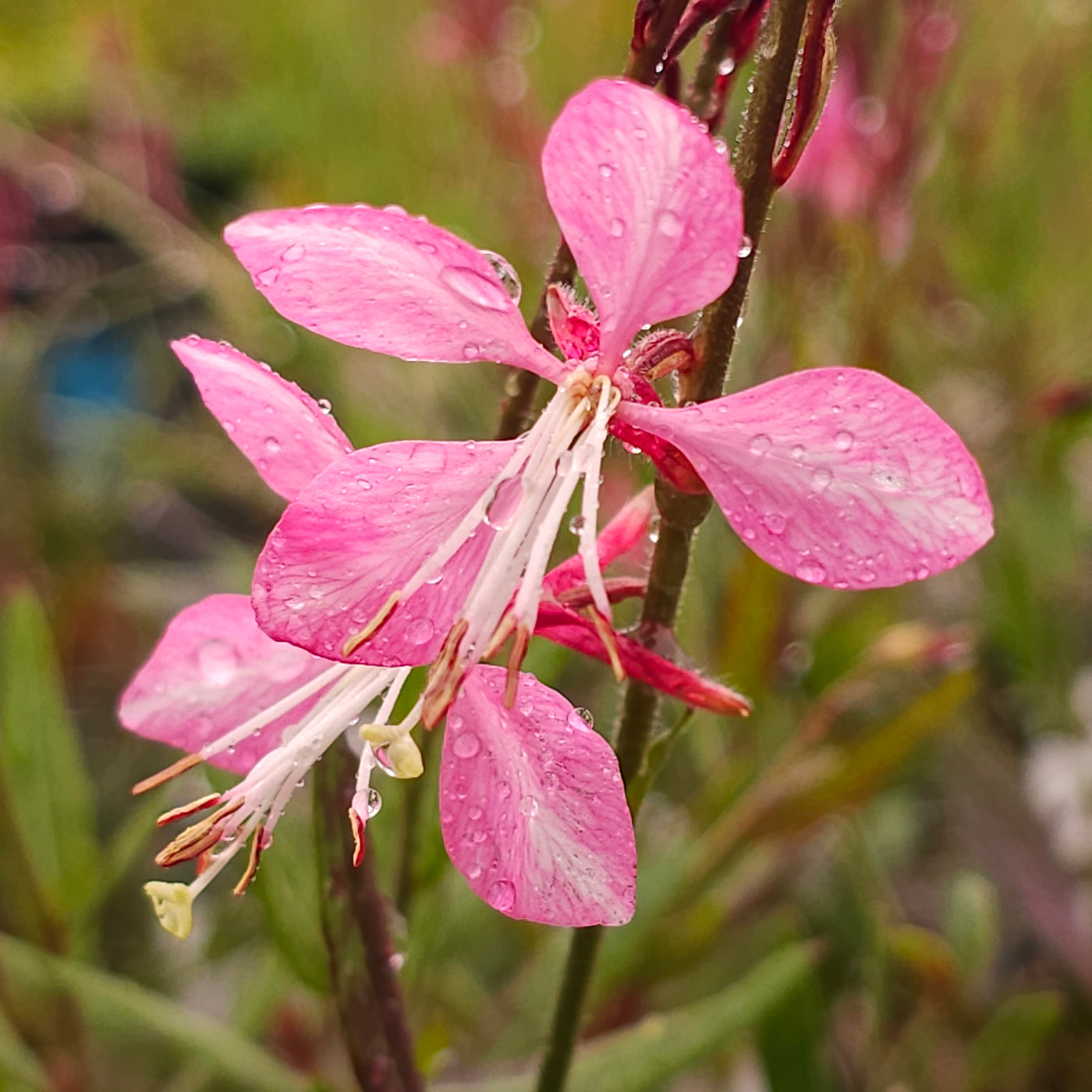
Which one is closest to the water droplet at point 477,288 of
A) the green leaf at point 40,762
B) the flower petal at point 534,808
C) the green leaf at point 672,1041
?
the flower petal at point 534,808

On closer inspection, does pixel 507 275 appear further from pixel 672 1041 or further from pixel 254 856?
pixel 672 1041

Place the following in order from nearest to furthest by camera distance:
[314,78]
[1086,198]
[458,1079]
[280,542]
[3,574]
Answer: [280,542], [458,1079], [3,574], [1086,198], [314,78]

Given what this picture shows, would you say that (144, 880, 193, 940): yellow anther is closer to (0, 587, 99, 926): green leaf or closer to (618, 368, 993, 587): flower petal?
(618, 368, 993, 587): flower petal

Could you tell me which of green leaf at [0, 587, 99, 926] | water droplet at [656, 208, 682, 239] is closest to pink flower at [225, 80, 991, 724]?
water droplet at [656, 208, 682, 239]

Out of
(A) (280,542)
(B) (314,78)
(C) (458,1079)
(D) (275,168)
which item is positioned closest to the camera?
(A) (280,542)

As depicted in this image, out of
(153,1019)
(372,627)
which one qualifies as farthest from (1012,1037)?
(372,627)

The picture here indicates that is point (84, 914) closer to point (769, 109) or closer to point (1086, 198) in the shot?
point (769, 109)

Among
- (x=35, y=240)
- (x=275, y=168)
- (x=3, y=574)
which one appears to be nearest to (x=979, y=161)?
(x=3, y=574)

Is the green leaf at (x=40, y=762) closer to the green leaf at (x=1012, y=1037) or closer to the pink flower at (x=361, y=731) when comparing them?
the pink flower at (x=361, y=731)
